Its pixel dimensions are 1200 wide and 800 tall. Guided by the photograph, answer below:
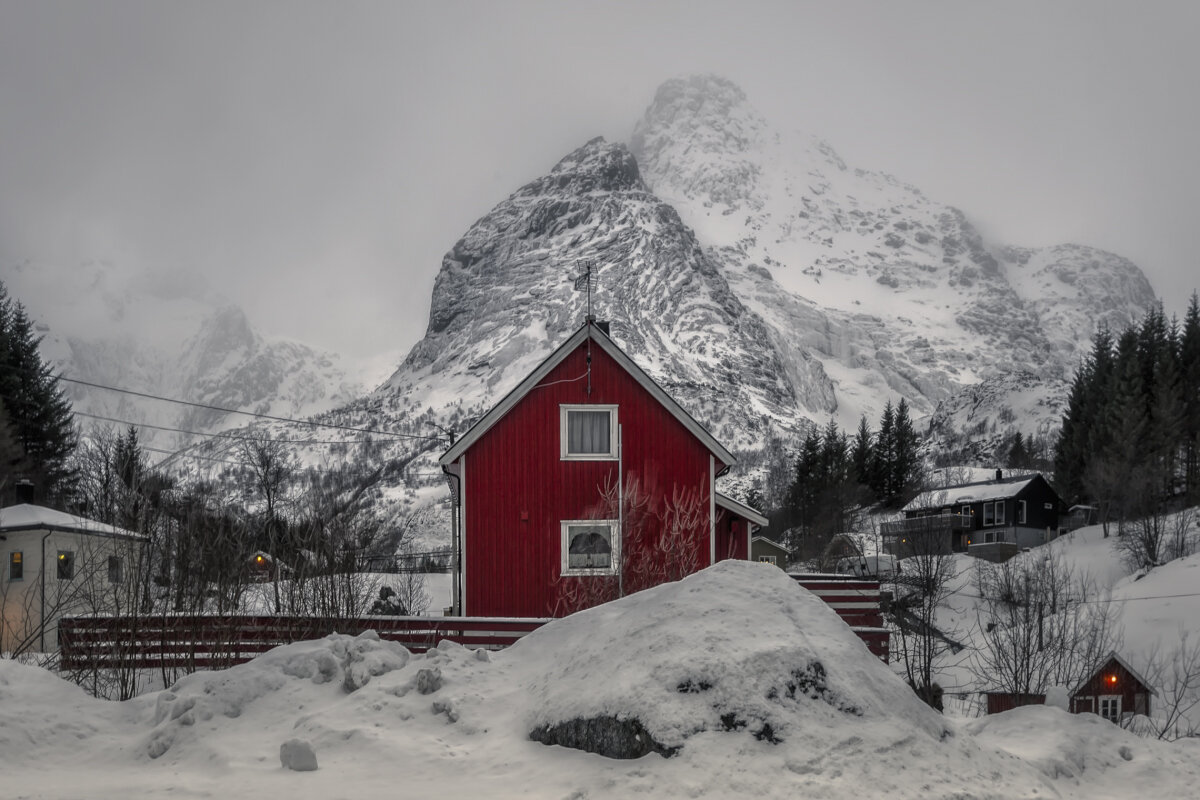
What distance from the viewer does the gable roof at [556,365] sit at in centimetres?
2434

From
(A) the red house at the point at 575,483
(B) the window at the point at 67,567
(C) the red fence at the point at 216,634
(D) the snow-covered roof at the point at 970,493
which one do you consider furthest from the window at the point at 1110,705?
(D) the snow-covered roof at the point at 970,493

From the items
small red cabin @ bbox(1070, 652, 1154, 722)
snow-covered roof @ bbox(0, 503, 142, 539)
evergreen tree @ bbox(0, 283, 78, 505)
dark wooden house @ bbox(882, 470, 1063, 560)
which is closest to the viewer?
small red cabin @ bbox(1070, 652, 1154, 722)

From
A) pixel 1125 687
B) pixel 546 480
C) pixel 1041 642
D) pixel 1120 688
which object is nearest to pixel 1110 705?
pixel 1125 687

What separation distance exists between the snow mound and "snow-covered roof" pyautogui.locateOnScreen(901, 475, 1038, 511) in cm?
8439

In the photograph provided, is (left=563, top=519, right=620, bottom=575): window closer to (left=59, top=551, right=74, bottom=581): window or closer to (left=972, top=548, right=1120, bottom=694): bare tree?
(left=972, top=548, right=1120, bottom=694): bare tree

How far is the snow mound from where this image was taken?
829 cm

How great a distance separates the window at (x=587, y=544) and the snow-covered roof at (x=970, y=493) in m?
71.4

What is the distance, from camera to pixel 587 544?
24.3 meters

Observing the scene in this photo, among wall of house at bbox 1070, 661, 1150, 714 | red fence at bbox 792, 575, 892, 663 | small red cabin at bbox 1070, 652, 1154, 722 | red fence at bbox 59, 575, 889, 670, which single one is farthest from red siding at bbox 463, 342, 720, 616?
wall of house at bbox 1070, 661, 1150, 714

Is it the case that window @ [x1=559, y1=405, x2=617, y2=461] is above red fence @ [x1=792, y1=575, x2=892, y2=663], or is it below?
above

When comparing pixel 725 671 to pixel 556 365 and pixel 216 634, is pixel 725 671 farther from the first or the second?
pixel 556 365

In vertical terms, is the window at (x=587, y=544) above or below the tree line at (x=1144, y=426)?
below

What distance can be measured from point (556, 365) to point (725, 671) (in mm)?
16854

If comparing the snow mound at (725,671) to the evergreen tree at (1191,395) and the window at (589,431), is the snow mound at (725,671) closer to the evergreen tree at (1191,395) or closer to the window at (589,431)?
the window at (589,431)
